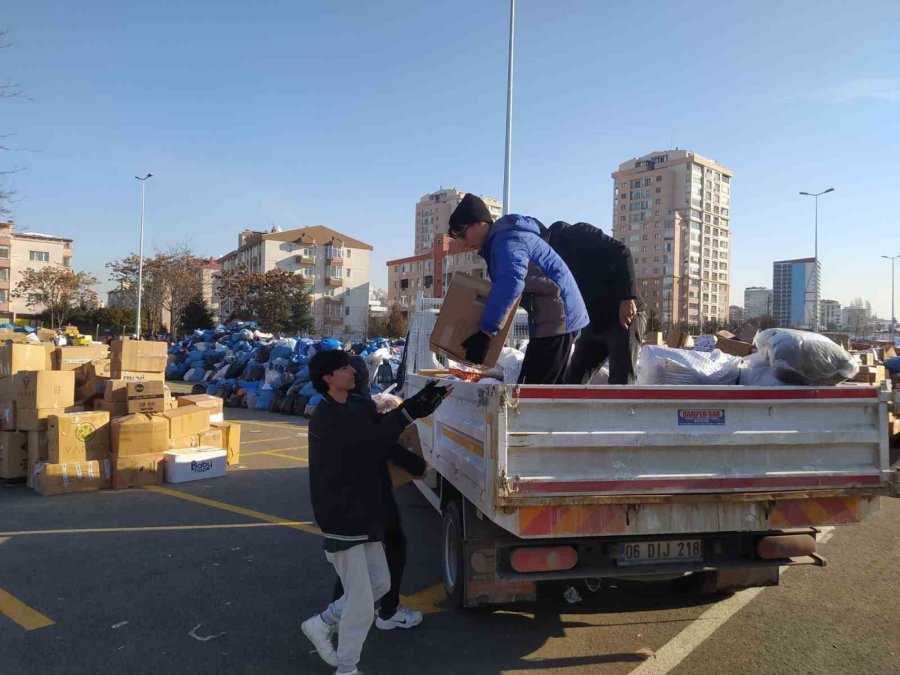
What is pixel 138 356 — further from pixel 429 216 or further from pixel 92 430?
pixel 429 216

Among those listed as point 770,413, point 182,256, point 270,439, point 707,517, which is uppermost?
point 182,256

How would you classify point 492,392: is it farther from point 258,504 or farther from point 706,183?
point 706,183

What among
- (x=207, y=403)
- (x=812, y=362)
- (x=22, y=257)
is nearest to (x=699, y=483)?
(x=812, y=362)

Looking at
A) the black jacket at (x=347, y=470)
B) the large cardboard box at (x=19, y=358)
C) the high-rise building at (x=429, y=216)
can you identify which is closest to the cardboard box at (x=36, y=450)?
the large cardboard box at (x=19, y=358)

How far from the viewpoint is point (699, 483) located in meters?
3.45

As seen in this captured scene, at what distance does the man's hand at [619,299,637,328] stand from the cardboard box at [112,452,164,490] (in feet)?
20.5

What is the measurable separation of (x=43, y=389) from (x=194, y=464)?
78.6 inches

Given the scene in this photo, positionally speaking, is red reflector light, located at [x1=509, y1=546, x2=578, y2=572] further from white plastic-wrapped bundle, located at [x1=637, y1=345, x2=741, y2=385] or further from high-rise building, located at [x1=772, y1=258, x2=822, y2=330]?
high-rise building, located at [x1=772, y1=258, x2=822, y2=330]

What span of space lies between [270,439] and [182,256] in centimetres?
4054

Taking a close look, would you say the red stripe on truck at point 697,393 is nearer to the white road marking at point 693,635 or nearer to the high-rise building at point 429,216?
the white road marking at point 693,635

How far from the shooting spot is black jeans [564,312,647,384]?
15.5 ft

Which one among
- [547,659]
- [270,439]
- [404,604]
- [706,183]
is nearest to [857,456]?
[547,659]

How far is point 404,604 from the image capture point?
14.5ft

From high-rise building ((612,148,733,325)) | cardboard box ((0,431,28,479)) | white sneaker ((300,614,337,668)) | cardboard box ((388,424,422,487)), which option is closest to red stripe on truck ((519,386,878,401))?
cardboard box ((388,424,422,487))
